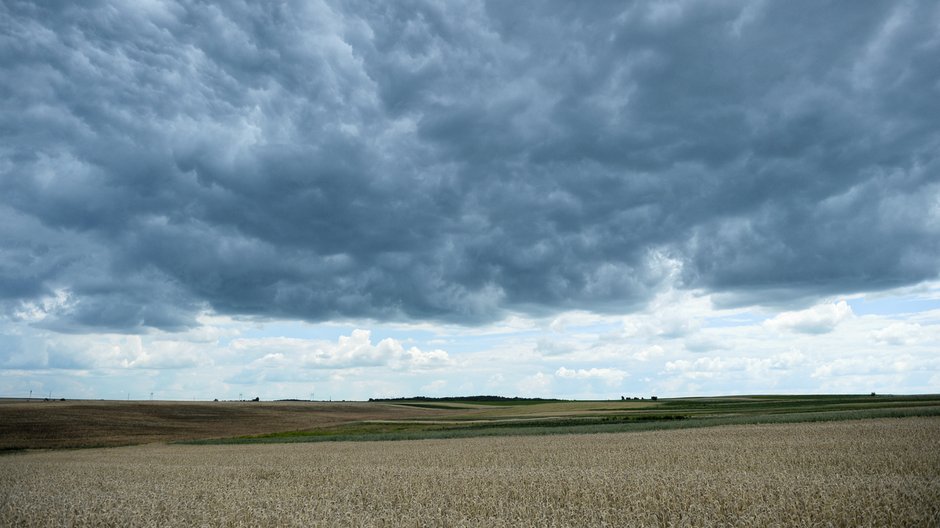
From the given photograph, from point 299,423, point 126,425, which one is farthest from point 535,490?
point 299,423

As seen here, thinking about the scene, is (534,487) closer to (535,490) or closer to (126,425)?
(535,490)

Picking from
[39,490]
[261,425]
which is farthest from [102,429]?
[39,490]

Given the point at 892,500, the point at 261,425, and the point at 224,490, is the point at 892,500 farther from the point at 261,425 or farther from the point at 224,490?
the point at 261,425

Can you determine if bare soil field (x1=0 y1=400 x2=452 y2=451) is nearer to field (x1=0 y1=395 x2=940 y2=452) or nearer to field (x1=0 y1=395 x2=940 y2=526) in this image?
field (x1=0 y1=395 x2=940 y2=452)

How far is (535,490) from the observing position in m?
16.5

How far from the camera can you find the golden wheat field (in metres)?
12.5

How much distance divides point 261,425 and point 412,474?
77164 millimetres

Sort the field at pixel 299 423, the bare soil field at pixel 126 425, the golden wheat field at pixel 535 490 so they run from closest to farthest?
1. the golden wheat field at pixel 535 490
2. the field at pixel 299 423
3. the bare soil field at pixel 126 425

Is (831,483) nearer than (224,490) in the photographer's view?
Yes

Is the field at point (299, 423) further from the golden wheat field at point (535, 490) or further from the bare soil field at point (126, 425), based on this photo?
the golden wheat field at point (535, 490)

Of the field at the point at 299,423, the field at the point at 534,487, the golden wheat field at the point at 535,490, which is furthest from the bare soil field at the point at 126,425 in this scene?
the golden wheat field at the point at 535,490

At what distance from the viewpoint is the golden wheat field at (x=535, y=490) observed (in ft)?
41.1

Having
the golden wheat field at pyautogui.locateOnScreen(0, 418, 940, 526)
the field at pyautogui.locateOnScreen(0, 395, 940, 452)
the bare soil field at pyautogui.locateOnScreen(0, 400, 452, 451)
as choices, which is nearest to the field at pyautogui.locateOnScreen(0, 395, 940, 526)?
the golden wheat field at pyautogui.locateOnScreen(0, 418, 940, 526)

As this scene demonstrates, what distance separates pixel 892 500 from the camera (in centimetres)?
1256
